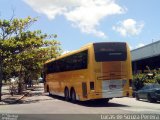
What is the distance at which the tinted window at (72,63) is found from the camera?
2255 cm

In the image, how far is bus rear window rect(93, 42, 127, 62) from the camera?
71.6 feet

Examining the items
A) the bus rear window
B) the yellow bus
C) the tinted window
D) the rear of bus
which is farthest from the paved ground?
the bus rear window

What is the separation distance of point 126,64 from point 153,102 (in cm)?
453

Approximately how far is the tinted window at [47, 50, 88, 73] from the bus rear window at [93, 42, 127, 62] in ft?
2.62

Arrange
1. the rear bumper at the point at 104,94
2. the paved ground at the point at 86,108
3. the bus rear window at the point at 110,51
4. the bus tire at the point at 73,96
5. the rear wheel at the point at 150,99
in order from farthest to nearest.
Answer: the rear wheel at the point at 150,99
the bus tire at the point at 73,96
the bus rear window at the point at 110,51
the rear bumper at the point at 104,94
the paved ground at the point at 86,108

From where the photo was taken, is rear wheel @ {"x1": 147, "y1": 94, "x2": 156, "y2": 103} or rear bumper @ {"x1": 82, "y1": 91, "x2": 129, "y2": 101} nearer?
rear bumper @ {"x1": 82, "y1": 91, "x2": 129, "y2": 101}

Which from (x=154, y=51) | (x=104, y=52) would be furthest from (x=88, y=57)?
(x=154, y=51)

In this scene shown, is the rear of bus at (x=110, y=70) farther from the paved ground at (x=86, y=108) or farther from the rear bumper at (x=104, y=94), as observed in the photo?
the paved ground at (x=86, y=108)

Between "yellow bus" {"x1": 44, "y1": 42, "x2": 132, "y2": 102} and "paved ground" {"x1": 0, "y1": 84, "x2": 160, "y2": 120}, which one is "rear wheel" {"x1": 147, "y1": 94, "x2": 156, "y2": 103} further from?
"yellow bus" {"x1": 44, "y1": 42, "x2": 132, "y2": 102}

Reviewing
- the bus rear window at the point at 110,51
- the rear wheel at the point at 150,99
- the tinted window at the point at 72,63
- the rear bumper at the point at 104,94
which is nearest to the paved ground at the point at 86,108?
the rear bumper at the point at 104,94

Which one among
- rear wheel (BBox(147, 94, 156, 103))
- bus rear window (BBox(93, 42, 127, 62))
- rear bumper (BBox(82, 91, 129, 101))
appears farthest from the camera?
rear wheel (BBox(147, 94, 156, 103))

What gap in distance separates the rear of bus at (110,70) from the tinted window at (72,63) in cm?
91

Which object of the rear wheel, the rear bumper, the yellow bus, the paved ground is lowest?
the paved ground

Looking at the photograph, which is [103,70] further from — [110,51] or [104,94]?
[104,94]
